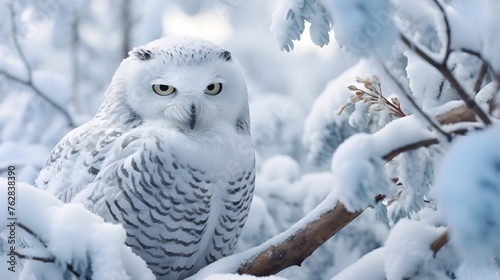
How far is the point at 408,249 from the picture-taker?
0.95m

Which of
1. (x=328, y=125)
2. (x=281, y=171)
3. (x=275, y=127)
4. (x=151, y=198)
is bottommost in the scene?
(x=151, y=198)

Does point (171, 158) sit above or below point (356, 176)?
above

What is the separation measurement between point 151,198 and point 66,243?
0.37 metres

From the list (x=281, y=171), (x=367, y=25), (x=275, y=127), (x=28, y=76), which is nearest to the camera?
(x=367, y=25)

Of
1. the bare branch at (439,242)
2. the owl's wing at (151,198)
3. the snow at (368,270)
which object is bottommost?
the bare branch at (439,242)

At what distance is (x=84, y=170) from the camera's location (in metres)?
1.39

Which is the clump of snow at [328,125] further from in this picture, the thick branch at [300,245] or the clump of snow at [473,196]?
the clump of snow at [473,196]

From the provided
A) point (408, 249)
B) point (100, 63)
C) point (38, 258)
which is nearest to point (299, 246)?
point (408, 249)

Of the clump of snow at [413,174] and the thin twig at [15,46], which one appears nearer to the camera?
the clump of snow at [413,174]

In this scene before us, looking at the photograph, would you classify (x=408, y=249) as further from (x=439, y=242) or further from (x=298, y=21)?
(x=298, y=21)

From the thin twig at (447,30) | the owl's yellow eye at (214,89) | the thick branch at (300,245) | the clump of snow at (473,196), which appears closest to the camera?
the clump of snow at (473,196)

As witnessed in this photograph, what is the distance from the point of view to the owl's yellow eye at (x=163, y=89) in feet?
4.43

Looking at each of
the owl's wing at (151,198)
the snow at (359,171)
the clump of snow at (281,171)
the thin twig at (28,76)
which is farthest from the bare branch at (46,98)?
the snow at (359,171)

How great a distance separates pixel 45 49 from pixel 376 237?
11.5ft
